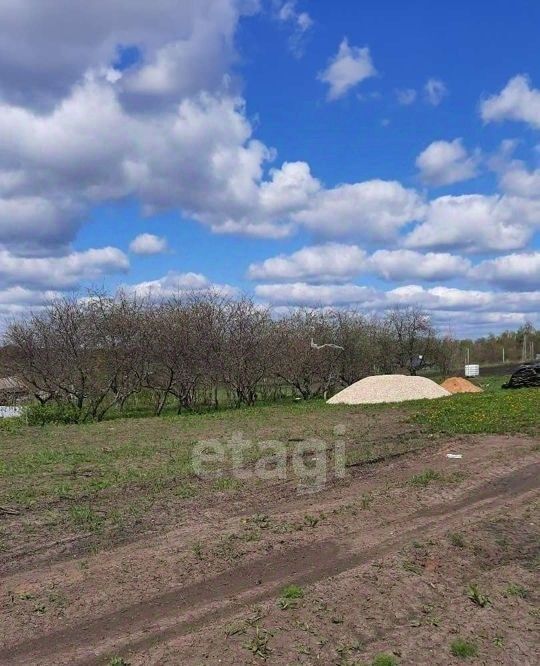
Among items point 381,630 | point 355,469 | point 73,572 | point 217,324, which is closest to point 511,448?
point 355,469

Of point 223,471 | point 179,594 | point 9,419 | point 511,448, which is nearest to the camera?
point 179,594

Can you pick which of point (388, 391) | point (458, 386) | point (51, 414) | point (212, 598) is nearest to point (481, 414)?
point (388, 391)

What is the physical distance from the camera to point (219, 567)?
490 centimetres

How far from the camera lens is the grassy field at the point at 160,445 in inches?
273

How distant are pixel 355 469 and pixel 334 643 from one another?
4.96 m

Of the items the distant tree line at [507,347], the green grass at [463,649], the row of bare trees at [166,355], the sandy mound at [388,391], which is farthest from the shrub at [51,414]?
the distant tree line at [507,347]

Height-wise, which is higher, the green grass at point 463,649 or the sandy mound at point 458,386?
the sandy mound at point 458,386

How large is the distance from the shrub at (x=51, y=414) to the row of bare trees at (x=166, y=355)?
310 mm

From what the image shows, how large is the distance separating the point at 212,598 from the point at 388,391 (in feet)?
57.4

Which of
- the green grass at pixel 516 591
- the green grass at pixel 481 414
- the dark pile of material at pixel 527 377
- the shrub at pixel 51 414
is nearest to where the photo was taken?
the green grass at pixel 516 591

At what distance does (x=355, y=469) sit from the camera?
8609 millimetres

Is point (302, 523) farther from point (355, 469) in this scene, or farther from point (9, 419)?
point (9, 419)

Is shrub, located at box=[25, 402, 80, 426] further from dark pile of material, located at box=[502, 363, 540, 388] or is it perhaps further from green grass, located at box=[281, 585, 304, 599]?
dark pile of material, located at box=[502, 363, 540, 388]

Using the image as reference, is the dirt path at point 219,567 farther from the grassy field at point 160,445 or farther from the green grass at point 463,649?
the grassy field at point 160,445
